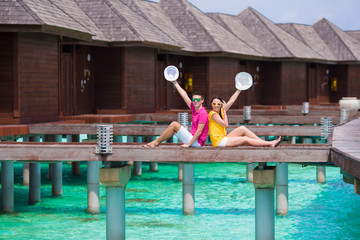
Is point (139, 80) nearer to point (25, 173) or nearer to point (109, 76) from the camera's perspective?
point (109, 76)

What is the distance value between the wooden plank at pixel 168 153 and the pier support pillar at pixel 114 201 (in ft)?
1.61

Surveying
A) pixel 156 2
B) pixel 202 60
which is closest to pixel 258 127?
pixel 202 60

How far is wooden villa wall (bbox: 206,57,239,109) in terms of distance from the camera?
114 feet

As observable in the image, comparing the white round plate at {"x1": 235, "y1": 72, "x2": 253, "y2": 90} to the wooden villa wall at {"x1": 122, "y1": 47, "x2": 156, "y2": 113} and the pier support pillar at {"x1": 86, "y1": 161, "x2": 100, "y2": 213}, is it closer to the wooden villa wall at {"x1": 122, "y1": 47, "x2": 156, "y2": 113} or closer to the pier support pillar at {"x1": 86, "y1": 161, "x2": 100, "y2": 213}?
the pier support pillar at {"x1": 86, "y1": 161, "x2": 100, "y2": 213}

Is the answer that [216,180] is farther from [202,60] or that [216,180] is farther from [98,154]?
[98,154]

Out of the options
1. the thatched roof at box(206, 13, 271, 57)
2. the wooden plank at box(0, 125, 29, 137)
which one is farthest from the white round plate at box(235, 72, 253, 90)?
the thatched roof at box(206, 13, 271, 57)

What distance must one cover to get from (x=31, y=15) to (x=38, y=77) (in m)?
2.26

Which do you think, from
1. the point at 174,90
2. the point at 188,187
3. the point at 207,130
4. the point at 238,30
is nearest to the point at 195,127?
the point at 207,130

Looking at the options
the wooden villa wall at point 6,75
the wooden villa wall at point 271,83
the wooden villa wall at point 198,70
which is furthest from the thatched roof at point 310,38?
the wooden villa wall at point 6,75

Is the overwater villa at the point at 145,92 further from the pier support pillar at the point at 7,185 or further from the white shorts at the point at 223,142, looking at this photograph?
the white shorts at the point at 223,142

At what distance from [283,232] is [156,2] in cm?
2162

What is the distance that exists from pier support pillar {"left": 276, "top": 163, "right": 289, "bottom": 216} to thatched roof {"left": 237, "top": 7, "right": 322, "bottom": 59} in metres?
22.9

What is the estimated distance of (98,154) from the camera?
38.0 ft

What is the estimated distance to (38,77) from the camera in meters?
21.0
